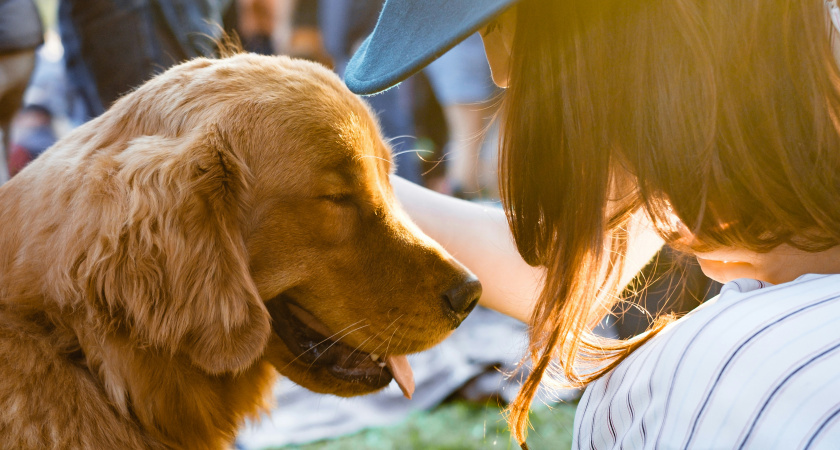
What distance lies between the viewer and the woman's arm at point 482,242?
2.39 meters

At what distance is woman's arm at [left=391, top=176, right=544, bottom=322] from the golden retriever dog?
32cm

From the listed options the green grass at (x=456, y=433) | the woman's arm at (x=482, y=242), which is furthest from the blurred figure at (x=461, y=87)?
the woman's arm at (x=482, y=242)

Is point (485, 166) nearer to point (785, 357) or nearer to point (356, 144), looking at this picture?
point (356, 144)

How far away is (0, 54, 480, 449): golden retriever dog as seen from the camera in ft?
5.14

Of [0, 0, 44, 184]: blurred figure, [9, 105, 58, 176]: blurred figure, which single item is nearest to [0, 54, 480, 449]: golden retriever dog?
[0, 0, 44, 184]: blurred figure

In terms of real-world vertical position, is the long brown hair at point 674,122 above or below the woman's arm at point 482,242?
above

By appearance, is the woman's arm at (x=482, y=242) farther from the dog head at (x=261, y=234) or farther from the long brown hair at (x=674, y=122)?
the long brown hair at (x=674, y=122)

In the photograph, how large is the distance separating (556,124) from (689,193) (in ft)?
1.03

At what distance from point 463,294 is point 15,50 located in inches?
134

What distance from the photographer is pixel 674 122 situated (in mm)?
1189

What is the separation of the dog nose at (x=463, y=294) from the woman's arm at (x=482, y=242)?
0.34m

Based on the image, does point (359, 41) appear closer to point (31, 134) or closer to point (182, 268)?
point (31, 134)

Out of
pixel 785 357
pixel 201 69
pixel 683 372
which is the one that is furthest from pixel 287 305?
pixel 785 357

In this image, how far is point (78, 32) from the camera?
372cm
